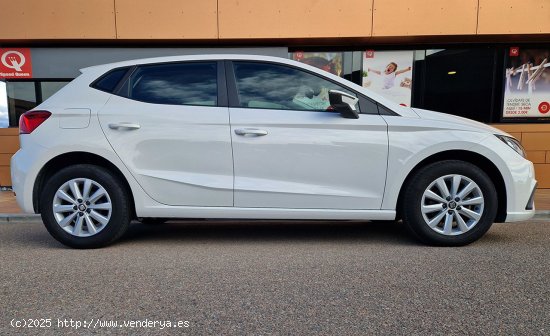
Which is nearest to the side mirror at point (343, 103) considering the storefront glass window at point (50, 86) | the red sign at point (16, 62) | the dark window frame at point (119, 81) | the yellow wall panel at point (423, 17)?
the dark window frame at point (119, 81)

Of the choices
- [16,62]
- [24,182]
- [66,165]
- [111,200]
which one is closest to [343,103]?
[111,200]

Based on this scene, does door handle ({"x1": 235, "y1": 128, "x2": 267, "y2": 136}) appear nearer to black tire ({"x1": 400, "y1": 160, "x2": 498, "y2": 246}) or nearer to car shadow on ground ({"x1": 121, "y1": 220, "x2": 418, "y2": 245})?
car shadow on ground ({"x1": 121, "y1": 220, "x2": 418, "y2": 245})

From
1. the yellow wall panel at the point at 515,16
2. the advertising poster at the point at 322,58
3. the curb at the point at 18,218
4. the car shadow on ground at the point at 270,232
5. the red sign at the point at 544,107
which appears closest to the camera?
the car shadow on ground at the point at 270,232

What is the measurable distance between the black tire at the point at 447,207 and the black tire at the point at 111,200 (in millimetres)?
2648

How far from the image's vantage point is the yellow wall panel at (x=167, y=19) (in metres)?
7.43

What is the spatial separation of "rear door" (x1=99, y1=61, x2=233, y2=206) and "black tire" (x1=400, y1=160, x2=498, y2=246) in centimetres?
167

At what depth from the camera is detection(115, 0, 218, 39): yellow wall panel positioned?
7.43m

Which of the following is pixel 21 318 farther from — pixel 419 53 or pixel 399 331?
pixel 419 53

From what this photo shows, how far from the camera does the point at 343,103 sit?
3.24 metres

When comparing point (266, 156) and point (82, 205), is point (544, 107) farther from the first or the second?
point (82, 205)

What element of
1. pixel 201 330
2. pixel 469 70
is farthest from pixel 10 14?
pixel 469 70

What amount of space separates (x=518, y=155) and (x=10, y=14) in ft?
30.5

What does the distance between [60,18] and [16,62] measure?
4.87ft

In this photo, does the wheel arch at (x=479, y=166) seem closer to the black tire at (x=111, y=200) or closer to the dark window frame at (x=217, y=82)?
the dark window frame at (x=217, y=82)
